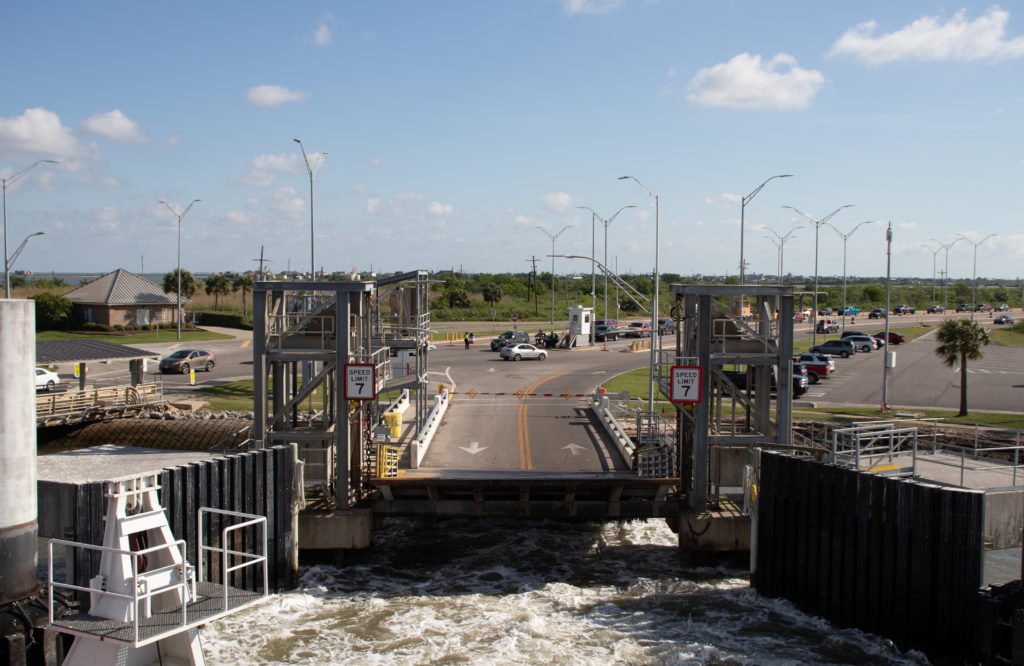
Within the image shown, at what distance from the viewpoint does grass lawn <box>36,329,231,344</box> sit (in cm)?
6769

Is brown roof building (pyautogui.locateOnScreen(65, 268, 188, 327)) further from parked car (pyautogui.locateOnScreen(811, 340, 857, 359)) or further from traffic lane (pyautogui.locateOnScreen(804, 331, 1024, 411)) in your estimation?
traffic lane (pyautogui.locateOnScreen(804, 331, 1024, 411))

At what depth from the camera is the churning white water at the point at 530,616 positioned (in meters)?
16.7

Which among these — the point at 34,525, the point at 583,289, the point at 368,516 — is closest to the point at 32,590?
the point at 34,525

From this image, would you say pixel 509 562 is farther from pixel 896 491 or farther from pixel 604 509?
pixel 896 491

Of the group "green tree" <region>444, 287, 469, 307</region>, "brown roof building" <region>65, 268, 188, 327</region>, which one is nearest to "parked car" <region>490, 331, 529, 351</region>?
"brown roof building" <region>65, 268, 188, 327</region>

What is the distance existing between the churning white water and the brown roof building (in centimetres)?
6149

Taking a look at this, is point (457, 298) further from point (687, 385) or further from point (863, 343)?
point (687, 385)

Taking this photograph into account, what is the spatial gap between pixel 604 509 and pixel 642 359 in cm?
3791

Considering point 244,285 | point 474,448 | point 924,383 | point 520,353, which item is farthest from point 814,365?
point 244,285

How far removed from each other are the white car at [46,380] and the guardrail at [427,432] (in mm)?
20818

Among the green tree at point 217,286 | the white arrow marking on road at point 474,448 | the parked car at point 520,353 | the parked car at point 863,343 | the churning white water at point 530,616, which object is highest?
the green tree at point 217,286

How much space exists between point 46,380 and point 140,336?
30764 mm

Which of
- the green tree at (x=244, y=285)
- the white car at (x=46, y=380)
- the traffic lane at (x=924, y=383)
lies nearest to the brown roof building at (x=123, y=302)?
the green tree at (x=244, y=285)

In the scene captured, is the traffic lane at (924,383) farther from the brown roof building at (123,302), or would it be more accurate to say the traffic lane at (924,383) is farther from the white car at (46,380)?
the brown roof building at (123,302)
